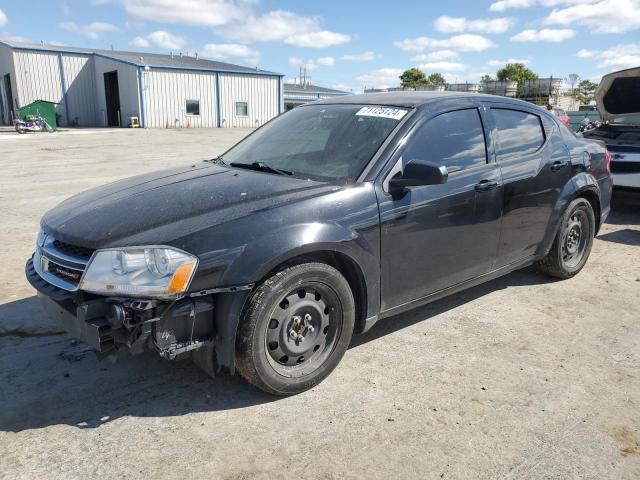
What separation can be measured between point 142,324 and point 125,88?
37.0 meters

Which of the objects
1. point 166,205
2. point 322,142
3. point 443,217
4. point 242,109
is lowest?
point 443,217

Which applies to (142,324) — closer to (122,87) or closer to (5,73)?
(122,87)

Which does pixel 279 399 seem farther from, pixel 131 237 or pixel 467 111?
pixel 467 111

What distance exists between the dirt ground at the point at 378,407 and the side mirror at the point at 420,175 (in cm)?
117

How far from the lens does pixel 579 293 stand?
15.6 feet

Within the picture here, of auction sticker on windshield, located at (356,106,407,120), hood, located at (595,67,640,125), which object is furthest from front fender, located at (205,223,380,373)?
hood, located at (595,67,640,125)

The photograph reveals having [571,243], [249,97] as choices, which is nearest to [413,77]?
[249,97]

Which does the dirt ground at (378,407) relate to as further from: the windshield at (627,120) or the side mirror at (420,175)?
the windshield at (627,120)

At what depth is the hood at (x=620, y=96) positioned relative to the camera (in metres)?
8.02

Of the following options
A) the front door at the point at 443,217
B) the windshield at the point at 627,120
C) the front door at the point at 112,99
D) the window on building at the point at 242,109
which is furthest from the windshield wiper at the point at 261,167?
the front door at the point at 112,99

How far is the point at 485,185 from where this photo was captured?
3.84 meters

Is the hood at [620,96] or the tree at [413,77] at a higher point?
the tree at [413,77]

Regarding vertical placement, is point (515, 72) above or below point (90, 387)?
above

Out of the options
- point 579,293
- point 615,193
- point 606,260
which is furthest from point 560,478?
point 615,193
